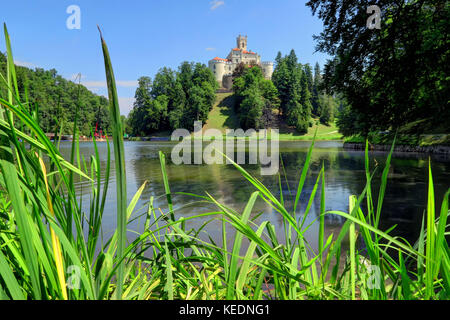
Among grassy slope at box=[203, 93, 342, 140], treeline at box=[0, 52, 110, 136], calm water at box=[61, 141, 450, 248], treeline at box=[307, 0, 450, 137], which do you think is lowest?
calm water at box=[61, 141, 450, 248]

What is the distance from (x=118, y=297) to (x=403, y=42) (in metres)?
8.29

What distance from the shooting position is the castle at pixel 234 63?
112m

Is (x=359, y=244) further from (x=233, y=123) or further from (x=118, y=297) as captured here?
(x=233, y=123)

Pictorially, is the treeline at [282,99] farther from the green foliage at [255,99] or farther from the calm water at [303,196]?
the calm water at [303,196]

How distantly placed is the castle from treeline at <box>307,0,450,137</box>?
103 m

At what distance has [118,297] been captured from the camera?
821 mm

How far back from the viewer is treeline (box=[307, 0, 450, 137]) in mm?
6266

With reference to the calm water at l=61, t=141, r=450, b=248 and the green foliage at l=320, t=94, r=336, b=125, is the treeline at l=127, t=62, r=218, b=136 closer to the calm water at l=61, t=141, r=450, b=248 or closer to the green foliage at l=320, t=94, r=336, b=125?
the green foliage at l=320, t=94, r=336, b=125

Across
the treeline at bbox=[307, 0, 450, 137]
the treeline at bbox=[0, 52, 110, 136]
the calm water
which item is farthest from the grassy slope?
the treeline at bbox=[0, 52, 110, 136]

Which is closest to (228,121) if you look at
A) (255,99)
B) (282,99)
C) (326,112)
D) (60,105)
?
(255,99)

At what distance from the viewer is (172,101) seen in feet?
291

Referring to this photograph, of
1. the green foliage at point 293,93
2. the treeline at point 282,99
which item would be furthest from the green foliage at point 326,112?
the green foliage at point 293,93

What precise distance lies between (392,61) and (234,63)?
380 ft
